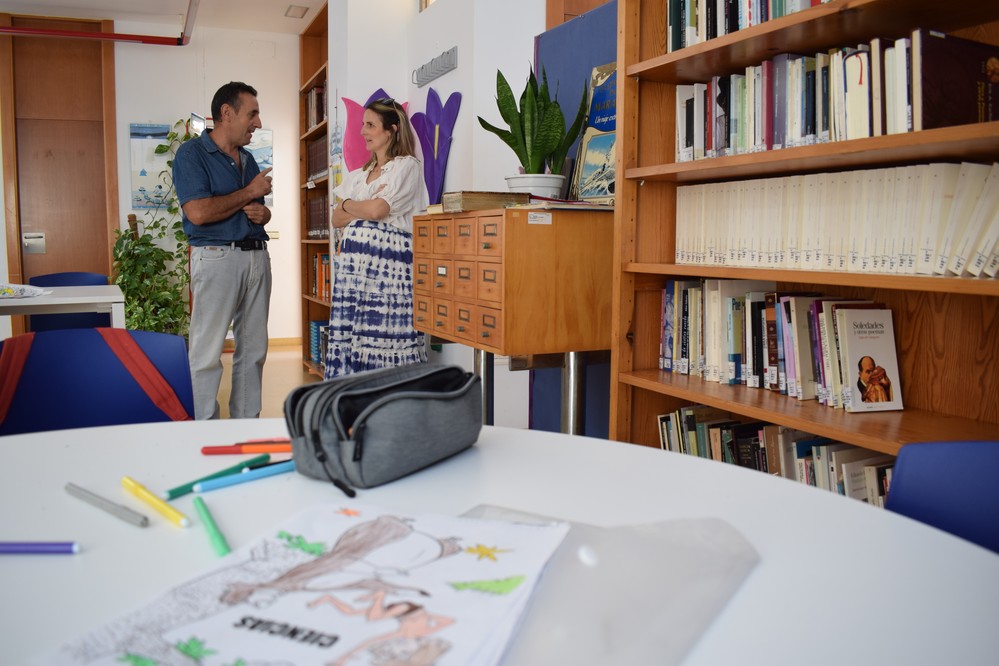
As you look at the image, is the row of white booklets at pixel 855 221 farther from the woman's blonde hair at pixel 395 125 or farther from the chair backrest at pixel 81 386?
the woman's blonde hair at pixel 395 125

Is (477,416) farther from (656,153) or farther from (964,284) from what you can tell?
(656,153)

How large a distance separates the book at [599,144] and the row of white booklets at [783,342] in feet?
1.97

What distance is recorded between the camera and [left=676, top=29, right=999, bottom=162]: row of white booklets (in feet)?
5.29

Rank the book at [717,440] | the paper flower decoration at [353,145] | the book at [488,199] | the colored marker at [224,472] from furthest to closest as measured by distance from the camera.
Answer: the paper flower decoration at [353,145] < the book at [488,199] < the book at [717,440] < the colored marker at [224,472]

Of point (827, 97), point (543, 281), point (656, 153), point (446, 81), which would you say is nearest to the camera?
point (827, 97)

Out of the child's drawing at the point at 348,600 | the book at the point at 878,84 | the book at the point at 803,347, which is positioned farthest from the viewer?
the book at the point at 803,347

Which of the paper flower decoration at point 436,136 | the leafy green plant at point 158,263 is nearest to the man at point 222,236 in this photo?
the paper flower decoration at point 436,136

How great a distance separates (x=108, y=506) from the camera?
818mm

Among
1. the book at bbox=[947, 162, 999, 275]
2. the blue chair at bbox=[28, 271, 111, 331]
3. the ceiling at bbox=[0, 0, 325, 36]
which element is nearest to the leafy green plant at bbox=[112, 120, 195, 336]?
the ceiling at bbox=[0, 0, 325, 36]

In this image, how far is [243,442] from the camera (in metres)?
1.09

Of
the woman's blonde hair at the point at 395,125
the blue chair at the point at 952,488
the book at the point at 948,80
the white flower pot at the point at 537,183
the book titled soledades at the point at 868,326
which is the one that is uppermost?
the woman's blonde hair at the point at 395,125

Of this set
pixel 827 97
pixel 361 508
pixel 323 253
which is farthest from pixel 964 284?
pixel 323 253

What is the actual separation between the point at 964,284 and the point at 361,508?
4.02ft

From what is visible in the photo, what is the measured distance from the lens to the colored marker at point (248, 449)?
3.37 ft
